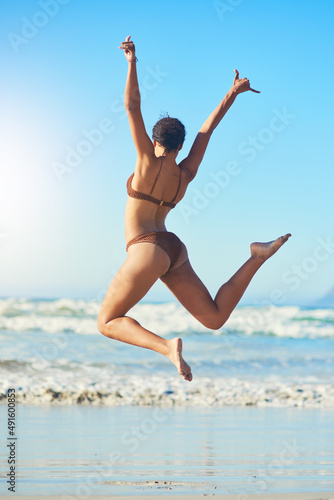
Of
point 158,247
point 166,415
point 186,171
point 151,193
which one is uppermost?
point 186,171

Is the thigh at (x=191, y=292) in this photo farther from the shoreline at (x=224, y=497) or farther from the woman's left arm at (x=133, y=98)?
the shoreline at (x=224, y=497)

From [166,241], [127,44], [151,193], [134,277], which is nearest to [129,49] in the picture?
[127,44]

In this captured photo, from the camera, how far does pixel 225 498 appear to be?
4090 millimetres

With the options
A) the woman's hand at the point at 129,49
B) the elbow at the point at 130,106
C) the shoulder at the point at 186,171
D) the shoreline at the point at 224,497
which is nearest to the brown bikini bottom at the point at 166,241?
the shoulder at the point at 186,171

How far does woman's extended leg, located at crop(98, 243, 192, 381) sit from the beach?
3.25ft

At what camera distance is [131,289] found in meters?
4.15

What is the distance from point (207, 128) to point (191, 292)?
113cm

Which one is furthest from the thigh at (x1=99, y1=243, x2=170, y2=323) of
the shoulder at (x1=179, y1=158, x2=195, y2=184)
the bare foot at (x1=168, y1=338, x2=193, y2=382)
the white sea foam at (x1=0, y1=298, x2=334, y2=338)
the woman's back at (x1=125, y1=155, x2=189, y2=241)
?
the white sea foam at (x1=0, y1=298, x2=334, y2=338)

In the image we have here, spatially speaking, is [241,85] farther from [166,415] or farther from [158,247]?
[166,415]

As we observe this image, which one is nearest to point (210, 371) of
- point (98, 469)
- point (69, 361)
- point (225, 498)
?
point (69, 361)

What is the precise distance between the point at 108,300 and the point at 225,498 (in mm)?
1362

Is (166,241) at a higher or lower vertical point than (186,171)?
lower

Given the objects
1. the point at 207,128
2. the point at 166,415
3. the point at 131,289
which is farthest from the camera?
the point at 166,415

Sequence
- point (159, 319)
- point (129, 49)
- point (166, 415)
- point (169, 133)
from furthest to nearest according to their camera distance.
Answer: point (159, 319)
point (166, 415)
point (169, 133)
point (129, 49)
